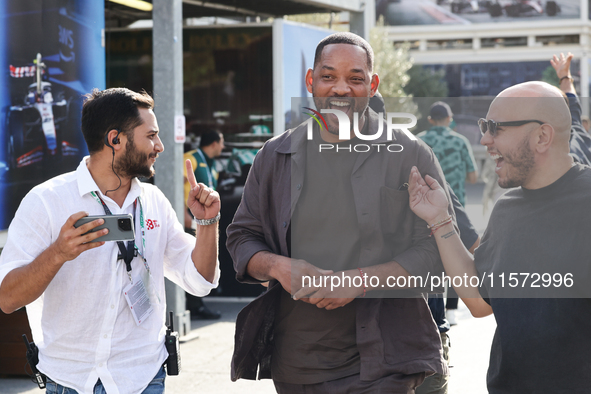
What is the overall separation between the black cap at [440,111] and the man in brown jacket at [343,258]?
199 millimetres

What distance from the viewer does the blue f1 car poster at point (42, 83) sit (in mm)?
5453

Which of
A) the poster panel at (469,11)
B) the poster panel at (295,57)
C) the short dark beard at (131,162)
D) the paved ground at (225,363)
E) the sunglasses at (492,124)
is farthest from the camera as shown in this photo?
the poster panel at (469,11)

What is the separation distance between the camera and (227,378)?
249 inches

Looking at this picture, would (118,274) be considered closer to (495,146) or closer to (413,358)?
(413,358)

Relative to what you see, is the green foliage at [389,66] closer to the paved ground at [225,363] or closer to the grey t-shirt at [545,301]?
the paved ground at [225,363]

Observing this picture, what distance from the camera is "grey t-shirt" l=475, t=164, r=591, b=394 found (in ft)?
7.48

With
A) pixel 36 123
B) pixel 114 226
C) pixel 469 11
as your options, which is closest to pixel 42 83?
pixel 36 123

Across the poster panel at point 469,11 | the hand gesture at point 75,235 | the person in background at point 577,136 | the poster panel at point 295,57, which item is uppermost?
the poster panel at point 469,11

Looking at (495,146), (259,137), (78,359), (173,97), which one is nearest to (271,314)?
(78,359)

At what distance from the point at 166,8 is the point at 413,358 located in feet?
17.3

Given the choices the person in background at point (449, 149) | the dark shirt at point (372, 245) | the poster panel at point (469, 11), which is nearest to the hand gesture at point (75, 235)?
the dark shirt at point (372, 245)

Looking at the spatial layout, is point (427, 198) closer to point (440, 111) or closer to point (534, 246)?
point (534, 246)

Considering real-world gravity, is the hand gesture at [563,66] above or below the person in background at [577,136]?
above

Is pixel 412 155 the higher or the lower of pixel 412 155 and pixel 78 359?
the higher
